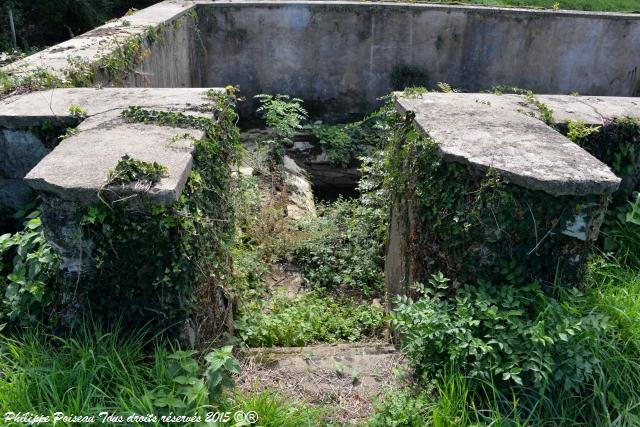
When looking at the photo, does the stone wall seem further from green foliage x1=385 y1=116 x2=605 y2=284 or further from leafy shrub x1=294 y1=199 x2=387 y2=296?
green foliage x1=385 y1=116 x2=605 y2=284

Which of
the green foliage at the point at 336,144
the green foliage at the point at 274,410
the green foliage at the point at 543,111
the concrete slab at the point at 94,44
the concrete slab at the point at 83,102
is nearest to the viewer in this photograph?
the green foliage at the point at 274,410

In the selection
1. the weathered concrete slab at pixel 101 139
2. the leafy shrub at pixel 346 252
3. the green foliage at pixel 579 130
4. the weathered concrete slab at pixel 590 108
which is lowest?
the leafy shrub at pixel 346 252

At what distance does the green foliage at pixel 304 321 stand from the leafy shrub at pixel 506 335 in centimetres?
105

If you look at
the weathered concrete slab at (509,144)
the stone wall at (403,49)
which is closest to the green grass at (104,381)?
the weathered concrete slab at (509,144)

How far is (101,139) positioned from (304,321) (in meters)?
1.71

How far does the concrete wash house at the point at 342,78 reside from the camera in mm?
2445

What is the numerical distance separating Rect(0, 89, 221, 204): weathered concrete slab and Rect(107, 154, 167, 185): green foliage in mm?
40

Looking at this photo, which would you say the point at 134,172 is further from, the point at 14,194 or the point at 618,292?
the point at 618,292

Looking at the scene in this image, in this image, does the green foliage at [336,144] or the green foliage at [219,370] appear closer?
the green foliage at [219,370]

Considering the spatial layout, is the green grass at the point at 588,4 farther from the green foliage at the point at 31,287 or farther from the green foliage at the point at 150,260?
the green foliage at the point at 31,287

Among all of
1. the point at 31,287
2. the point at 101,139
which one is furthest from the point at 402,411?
the point at 101,139

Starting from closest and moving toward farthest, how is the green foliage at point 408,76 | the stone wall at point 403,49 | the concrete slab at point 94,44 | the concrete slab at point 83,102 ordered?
the concrete slab at point 83,102 < the concrete slab at point 94,44 < the stone wall at point 403,49 < the green foliage at point 408,76

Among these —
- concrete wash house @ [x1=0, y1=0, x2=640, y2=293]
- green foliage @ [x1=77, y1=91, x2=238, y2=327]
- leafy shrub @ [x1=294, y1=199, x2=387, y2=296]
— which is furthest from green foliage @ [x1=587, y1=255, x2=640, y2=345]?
green foliage @ [x1=77, y1=91, x2=238, y2=327]

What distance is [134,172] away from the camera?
2197 mm
